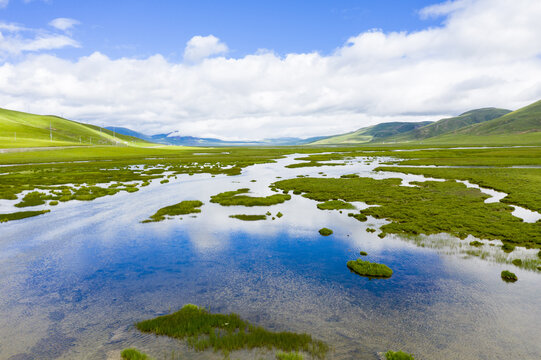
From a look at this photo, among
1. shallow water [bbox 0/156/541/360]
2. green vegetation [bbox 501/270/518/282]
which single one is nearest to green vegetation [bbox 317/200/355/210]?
shallow water [bbox 0/156/541/360]

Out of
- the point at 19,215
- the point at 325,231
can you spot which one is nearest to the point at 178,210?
the point at 19,215

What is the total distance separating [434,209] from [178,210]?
111 ft

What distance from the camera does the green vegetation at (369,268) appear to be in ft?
59.4

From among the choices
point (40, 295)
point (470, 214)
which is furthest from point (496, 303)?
point (40, 295)

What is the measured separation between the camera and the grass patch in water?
1102 centimetres

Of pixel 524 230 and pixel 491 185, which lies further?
pixel 491 185

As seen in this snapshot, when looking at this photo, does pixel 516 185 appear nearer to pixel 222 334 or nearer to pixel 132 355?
pixel 222 334

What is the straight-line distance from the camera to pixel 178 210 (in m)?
36.4

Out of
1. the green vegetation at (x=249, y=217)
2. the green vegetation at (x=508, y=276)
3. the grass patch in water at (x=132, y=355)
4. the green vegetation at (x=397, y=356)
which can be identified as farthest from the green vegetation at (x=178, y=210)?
the green vegetation at (x=508, y=276)

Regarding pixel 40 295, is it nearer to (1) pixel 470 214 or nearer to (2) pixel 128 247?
(2) pixel 128 247

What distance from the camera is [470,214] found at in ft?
100

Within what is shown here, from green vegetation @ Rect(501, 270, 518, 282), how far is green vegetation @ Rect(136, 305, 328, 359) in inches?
552

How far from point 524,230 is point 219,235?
29540 millimetres

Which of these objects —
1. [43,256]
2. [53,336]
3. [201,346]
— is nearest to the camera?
[201,346]
